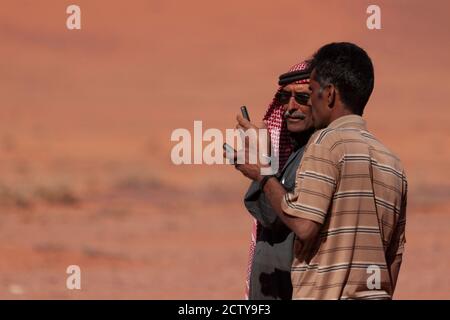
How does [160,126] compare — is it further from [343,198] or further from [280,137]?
[343,198]

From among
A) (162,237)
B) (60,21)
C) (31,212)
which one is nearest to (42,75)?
(60,21)

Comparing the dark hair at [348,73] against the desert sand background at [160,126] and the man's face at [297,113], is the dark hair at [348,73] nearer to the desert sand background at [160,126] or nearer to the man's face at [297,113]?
the man's face at [297,113]

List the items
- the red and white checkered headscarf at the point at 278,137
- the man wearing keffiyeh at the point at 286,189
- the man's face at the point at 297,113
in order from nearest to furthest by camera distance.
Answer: the man wearing keffiyeh at the point at 286,189, the man's face at the point at 297,113, the red and white checkered headscarf at the point at 278,137

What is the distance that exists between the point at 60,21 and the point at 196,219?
711 inches

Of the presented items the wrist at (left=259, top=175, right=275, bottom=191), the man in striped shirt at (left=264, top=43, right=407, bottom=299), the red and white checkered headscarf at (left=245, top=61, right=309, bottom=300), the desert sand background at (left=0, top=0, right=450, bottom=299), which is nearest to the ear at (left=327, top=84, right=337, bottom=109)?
the man in striped shirt at (left=264, top=43, right=407, bottom=299)

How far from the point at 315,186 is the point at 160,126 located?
25748 millimetres

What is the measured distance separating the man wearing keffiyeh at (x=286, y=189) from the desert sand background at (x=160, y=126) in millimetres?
7868

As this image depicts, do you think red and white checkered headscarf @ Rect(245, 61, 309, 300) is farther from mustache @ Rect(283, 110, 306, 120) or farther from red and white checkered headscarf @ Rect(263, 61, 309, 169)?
mustache @ Rect(283, 110, 306, 120)

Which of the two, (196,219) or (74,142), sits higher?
(74,142)

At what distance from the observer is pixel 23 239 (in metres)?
17.1

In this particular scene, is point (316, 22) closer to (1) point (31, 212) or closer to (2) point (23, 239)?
(1) point (31, 212)

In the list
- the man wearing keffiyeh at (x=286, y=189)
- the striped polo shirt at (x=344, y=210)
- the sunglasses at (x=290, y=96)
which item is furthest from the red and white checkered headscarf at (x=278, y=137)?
the striped polo shirt at (x=344, y=210)

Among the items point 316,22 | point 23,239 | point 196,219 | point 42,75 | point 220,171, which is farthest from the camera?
point 316,22

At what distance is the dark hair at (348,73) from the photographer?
4.14m
